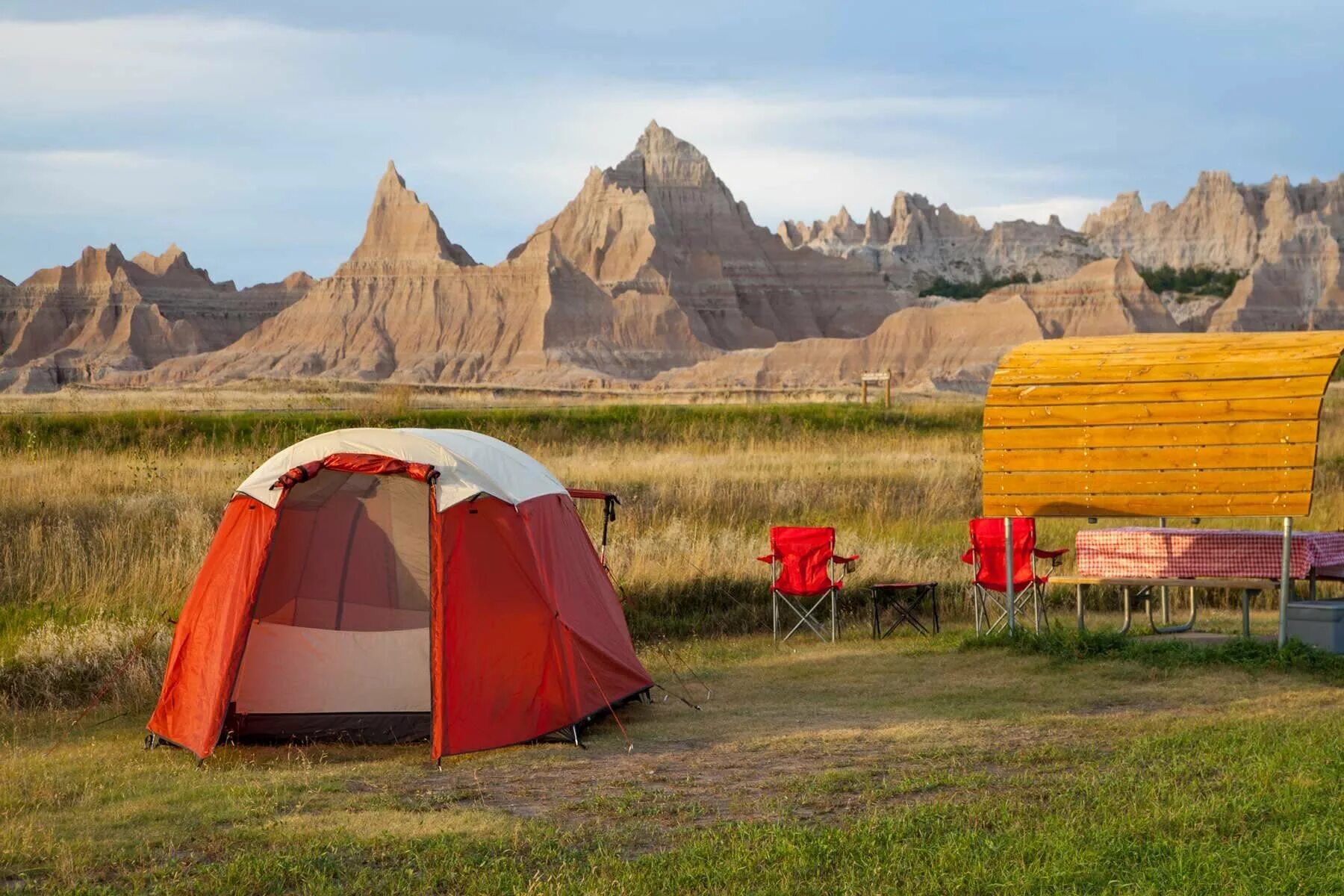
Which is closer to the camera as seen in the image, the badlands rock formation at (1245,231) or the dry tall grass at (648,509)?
the dry tall grass at (648,509)

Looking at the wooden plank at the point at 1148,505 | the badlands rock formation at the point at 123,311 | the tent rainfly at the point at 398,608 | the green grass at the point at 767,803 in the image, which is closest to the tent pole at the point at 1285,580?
the wooden plank at the point at 1148,505

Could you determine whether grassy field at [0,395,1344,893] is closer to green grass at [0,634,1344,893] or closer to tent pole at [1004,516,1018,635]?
green grass at [0,634,1344,893]

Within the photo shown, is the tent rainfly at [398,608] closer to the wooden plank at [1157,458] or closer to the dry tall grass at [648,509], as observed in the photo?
Answer: the dry tall grass at [648,509]

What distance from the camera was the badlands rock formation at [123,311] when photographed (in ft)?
370

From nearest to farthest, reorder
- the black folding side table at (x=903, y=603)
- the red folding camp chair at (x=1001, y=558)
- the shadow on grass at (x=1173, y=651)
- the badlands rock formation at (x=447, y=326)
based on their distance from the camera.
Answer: the shadow on grass at (x=1173, y=651) < the red folding camp chair at (x=1001, y=558) < the black folding side table at (x=903, y=603) < the badlands rock formation at (x=447, y=326)

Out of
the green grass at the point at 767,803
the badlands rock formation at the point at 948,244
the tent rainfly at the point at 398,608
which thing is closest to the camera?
the green grass at the point at 767,803

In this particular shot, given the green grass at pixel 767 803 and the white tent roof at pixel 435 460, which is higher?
the white tent roof at pixel 435 460

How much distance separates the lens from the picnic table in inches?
406

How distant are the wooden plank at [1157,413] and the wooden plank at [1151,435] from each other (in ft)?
0.11

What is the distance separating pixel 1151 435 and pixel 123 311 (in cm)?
11685

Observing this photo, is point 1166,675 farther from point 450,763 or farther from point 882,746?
point 450,763

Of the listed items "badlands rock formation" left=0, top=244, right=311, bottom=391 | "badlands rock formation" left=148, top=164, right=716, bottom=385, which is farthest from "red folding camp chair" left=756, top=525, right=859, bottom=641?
"badlands rock formation" left=0, top=244, right=311, bottom=391

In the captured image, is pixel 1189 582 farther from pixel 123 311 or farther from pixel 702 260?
pixel 123 311

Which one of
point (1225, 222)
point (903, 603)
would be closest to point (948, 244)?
point (1225, 222)
